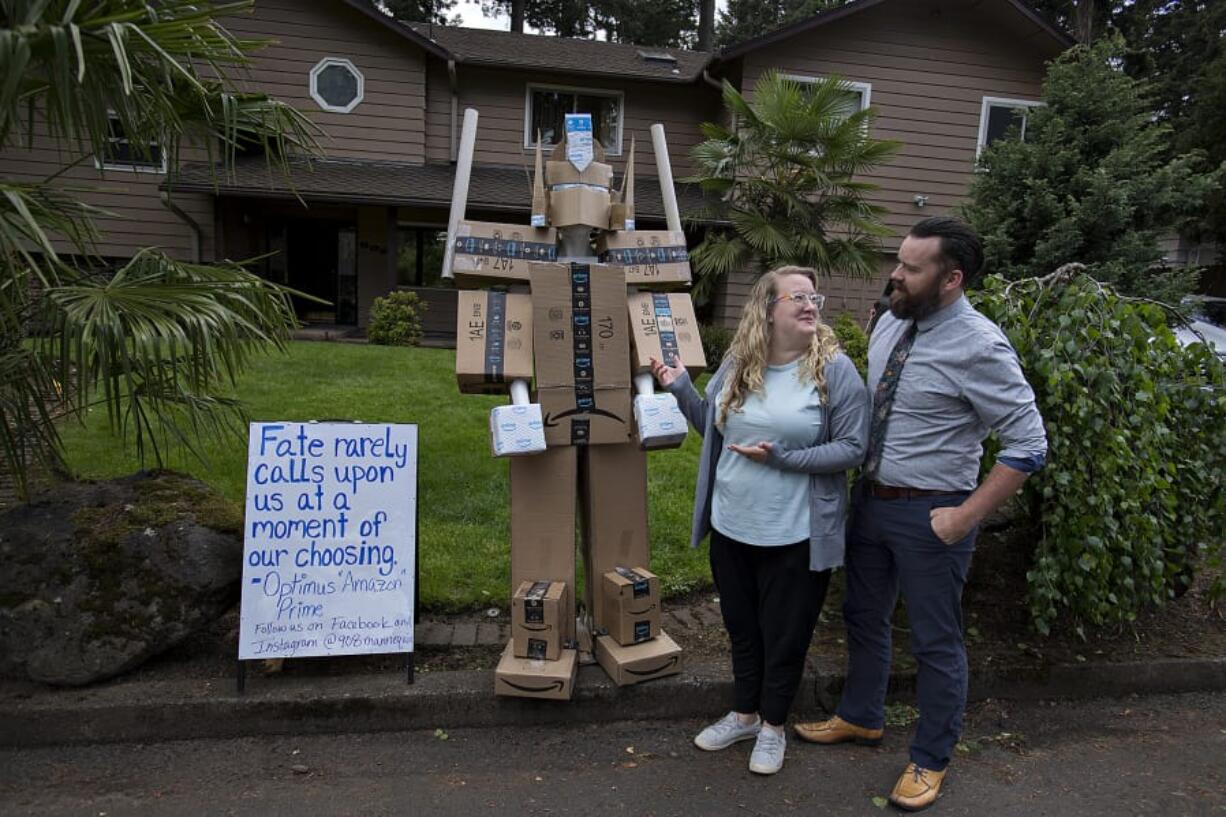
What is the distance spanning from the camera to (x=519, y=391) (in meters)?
3.11

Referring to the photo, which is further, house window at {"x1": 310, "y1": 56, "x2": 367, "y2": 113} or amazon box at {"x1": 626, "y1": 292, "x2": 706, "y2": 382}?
house window at {"x1": 310, "y1": 56, "x2": 367, "y2": 113}

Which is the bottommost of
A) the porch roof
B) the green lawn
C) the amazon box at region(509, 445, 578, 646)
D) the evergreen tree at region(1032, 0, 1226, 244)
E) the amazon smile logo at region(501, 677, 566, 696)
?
the amazon smile logo at region(501, 677, 566, 696)

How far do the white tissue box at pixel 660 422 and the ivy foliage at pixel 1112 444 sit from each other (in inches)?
57.1

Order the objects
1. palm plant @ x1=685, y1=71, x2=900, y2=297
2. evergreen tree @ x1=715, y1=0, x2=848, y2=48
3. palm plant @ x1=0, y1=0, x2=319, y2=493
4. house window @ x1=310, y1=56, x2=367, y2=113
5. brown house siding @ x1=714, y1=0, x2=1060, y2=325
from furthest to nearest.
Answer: evergreen tree @ x1=715, y1=0, x2=848, y2=48, brown house siding @ x1=714, y1=0, x2=1060, y2=325, house window @ x1=310, y1=56, x2=367, y2=113, palm plant @ x1=685, y1=71, x2=900, y2=297, palm plant @ x1=0, y1=0, x2=319, y2=493

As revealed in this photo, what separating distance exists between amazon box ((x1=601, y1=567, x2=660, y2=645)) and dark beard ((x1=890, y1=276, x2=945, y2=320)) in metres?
1.43

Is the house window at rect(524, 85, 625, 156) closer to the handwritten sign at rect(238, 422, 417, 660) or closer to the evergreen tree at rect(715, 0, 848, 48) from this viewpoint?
the handwritten sign at rect(238, 422, 417, 660)

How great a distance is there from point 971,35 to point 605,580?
13859 millimetres

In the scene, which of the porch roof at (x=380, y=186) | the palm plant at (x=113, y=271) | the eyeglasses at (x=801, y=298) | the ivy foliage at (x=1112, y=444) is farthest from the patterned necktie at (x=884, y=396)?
the porch roof at (x=380, y=186)

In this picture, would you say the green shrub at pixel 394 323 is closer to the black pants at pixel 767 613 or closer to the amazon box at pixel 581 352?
the amazon box at pixel 581 352

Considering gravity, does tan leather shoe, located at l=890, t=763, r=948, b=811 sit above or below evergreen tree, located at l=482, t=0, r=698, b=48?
below

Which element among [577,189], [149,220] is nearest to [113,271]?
[577,189]

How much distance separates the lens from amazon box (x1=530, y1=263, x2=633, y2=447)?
3.15 meters

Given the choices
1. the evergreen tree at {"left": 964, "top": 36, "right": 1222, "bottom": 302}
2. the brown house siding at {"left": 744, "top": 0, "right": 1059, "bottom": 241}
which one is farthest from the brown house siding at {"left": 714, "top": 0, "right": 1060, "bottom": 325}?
the evergreen tree at {"left": 964, "top": 36, "right": 1222, "bottom": 302}

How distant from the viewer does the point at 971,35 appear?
13430mm
